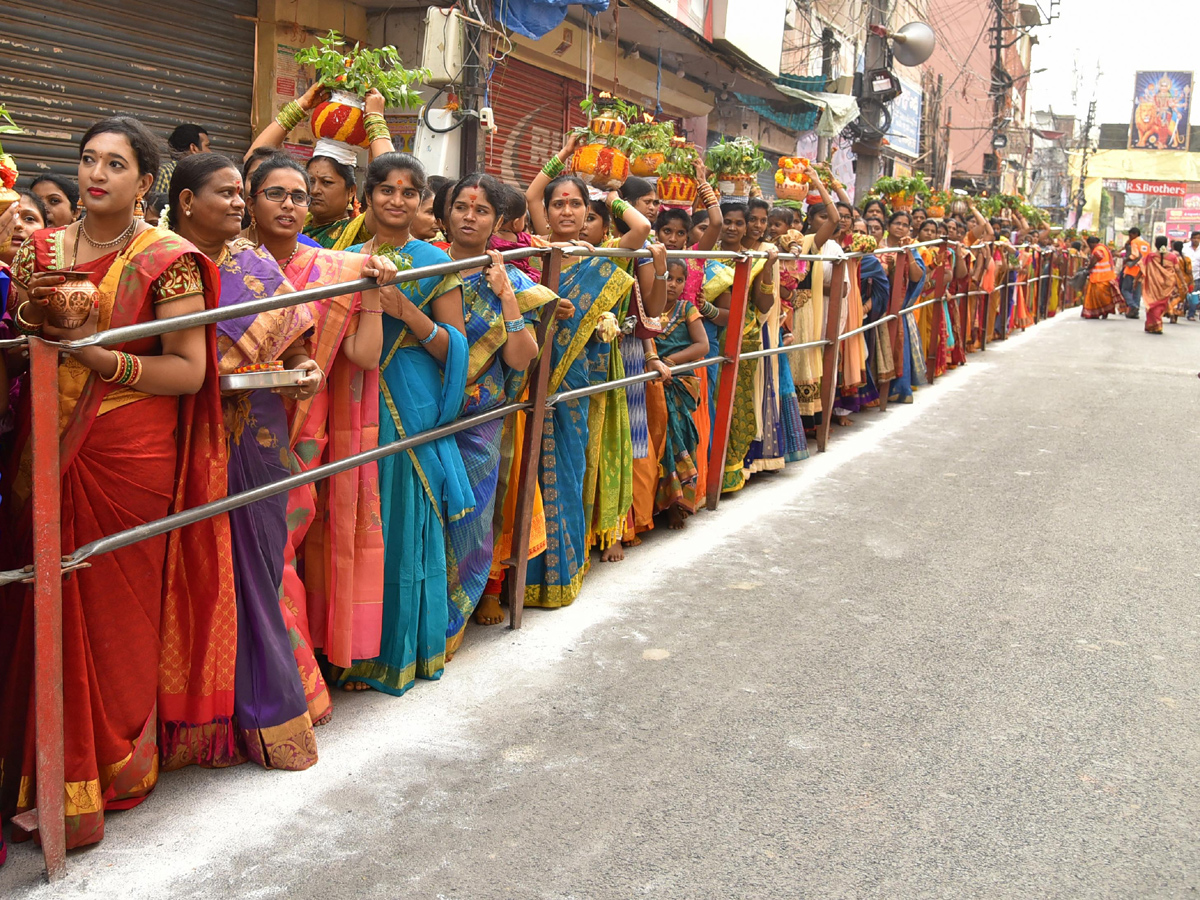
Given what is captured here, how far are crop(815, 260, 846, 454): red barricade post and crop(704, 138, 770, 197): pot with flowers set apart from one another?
1155 millimetres

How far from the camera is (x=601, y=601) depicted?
4605 mm

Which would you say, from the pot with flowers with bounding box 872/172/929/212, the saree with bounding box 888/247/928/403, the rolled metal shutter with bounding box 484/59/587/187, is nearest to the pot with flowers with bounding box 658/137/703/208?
the saree with bounding box 888/247/928/403

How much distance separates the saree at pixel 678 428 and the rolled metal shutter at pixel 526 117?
5.72m

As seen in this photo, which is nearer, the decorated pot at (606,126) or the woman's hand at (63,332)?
the woman's hand at (63,332)

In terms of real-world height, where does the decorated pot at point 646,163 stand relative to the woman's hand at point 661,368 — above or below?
above

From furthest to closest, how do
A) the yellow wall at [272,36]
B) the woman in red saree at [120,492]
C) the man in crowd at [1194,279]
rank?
the man in crowd at [1194,279] → the yellow wall at [272,36] → the woman in red saree at [120,492]

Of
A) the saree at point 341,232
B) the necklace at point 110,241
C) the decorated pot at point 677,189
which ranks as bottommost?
the necklace at point 110,241

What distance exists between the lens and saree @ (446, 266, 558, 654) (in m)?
3.83

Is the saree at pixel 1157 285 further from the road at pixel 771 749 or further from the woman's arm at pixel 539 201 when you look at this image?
the woman's arm at pixel 539 201

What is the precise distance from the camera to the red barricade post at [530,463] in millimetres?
4176

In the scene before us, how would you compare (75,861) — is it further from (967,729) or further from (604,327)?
(604,327)

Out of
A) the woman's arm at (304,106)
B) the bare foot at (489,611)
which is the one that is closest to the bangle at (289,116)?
the woman's arm at (304,106)

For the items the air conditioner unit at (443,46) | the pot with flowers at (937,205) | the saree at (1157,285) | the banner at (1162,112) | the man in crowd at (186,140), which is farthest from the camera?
the banner at (1162,112)

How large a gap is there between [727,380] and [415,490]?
9.39ft
